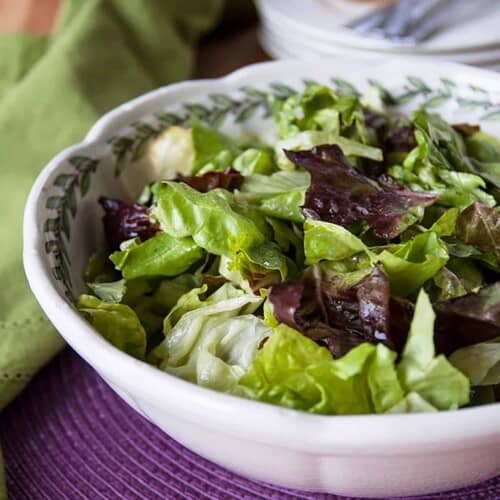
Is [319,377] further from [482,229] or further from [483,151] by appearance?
[483,151]

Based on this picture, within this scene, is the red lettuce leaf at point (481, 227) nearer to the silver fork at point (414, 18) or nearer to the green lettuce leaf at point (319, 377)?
the green lettuce leaf at point (319, 377)

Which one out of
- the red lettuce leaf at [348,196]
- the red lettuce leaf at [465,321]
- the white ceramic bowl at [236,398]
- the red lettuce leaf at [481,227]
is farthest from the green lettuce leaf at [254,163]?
the red lettuce leaf at [465,321]

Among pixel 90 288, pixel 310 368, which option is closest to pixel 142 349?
pixel 90 288

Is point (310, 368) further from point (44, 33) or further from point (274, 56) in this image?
point (44, 33)

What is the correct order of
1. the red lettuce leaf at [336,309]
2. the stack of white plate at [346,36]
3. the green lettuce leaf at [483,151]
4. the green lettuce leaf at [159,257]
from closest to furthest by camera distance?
the red lettuce leaf at [336,309], the green lettuce leaf at [159,257], the green lettuce leaf at [483,151], the stack of white plate at [346,36]

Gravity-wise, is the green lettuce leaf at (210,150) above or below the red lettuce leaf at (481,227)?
above
